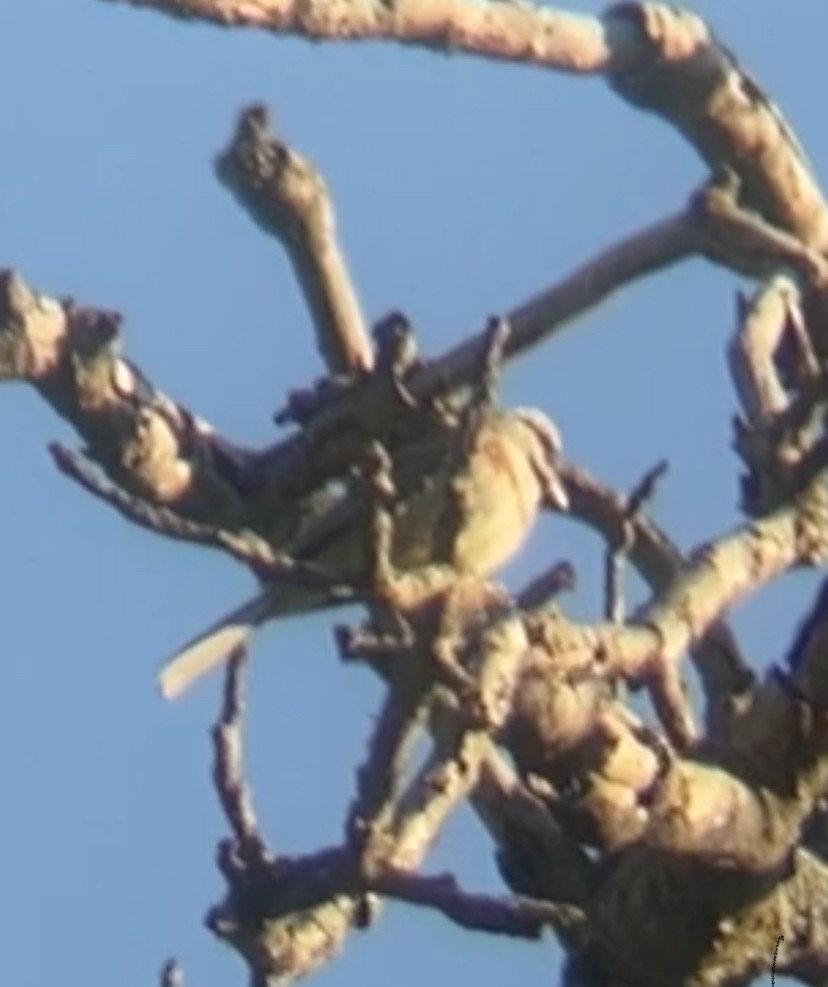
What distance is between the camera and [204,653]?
336 cm

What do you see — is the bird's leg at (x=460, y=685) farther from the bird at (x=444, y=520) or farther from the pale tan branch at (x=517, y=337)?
the pale tan branch at (x=517, y=337)

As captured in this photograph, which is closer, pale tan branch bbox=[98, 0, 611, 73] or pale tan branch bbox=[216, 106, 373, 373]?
pale tan branch bbox=[98, 0, 611, 73]

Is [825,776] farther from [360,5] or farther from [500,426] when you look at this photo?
[360,5]

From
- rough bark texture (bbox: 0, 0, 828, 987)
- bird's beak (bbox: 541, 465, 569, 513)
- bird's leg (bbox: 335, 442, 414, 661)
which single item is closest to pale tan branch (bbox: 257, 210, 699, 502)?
rough bark texture (bbox: 0, 0, 828, 987)

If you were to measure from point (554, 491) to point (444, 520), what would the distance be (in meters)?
0.43

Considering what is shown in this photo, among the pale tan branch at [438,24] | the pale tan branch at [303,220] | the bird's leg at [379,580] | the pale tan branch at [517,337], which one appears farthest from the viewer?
the pale tan branch at [303,220]

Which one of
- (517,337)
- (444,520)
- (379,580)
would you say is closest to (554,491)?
(517,337)

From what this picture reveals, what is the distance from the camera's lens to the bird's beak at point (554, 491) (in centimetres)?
354

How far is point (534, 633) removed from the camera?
3070 millimetres

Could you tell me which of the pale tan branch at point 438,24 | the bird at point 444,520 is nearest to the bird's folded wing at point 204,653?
the bird at point 444,520

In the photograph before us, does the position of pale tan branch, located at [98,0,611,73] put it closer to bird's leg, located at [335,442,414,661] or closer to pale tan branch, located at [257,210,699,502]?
pale tan branch, located at [257,210,699,502]

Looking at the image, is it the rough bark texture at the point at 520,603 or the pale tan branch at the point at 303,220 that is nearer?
the rough bark texture at the point at 520,603

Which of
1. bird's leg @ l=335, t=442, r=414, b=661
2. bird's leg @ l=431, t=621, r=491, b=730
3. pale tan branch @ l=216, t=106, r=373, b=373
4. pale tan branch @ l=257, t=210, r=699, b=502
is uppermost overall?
pale tan branch @ l=216, t=106, r=373, b=373

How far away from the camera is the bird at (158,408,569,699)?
3.17 meters
